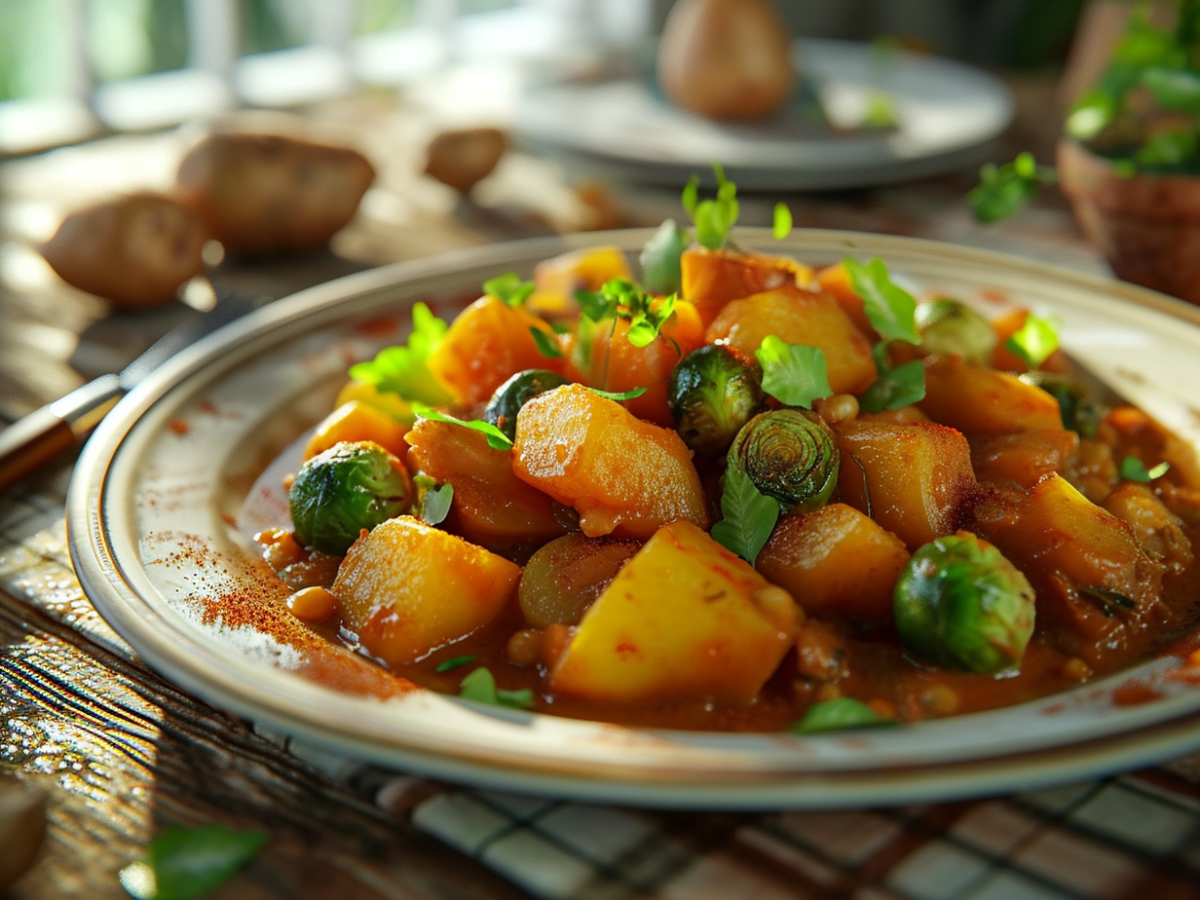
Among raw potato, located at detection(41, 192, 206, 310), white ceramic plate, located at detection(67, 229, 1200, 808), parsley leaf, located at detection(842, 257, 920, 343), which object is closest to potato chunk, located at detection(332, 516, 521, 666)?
white ceramic plate, located at detection(67, 229, 1200, 808)

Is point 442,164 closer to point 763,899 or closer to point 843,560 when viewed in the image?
point 843,560

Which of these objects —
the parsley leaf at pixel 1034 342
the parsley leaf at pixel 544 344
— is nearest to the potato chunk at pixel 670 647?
the parsley leaf at pixel 544 344

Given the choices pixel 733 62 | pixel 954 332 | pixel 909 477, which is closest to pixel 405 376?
pixel 909 477

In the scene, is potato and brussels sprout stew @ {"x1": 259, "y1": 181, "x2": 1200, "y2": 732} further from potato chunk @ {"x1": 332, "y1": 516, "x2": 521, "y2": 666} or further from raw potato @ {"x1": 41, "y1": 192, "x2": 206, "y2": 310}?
raw potato @ {"x1": 41, "y1": 192, "x2": 206, "y2": 310}

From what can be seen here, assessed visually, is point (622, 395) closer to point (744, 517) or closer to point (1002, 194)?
point (744, 517)

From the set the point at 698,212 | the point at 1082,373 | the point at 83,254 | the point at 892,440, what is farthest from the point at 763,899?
the point at 83,254

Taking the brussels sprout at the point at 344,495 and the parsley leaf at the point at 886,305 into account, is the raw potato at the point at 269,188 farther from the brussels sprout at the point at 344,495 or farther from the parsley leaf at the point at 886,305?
the parsley leaf at the point at 886,305
